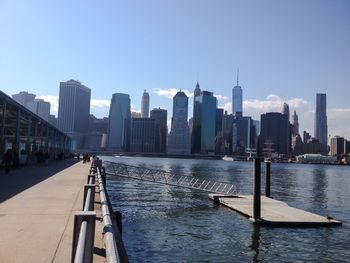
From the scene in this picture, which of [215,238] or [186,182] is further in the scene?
[186,182]

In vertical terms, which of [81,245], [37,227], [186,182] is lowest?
[186,182]

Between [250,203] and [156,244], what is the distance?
17354mm

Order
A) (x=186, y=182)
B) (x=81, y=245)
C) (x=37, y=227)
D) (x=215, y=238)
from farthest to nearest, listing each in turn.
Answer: (x=186, y=182) < (x=215, y=238) < (x=37, y=227) < (x=81, y=245)

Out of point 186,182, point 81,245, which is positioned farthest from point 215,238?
point 186,182

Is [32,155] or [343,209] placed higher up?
[32,155]

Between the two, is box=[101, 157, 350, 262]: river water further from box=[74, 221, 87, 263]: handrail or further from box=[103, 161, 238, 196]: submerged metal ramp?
box=[74, 221, 87, 263]: handrail

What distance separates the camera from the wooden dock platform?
2844 centimetres

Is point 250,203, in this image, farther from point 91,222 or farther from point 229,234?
point 91,222

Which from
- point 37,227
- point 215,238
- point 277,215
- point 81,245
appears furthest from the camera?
point 277,215

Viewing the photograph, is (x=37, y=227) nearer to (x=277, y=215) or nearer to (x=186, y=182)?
(x=277, y=215)

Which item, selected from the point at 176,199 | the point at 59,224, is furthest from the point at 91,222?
the point at 176,199

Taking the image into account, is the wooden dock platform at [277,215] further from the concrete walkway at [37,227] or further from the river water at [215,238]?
the concrete walkway at [37,227]

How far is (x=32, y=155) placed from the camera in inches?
2360

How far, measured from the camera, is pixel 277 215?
101 feet
